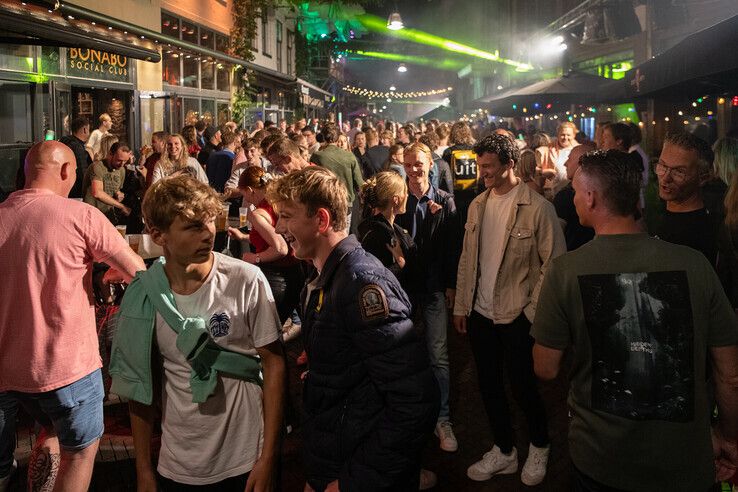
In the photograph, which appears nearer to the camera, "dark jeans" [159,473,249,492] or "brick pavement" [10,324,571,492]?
"dark jeans" [159,473,249,492]

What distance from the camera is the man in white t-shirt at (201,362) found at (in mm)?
2443

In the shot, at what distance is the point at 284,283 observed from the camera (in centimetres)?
545

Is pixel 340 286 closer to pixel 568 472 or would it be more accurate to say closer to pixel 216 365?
pixel 216 365

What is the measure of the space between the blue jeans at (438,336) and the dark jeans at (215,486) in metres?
2.33

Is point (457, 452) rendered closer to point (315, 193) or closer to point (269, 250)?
point (269, 250)

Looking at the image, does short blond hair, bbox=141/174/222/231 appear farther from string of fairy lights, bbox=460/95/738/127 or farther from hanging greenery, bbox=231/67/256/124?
hanging greenery, bbox=231/67/256/124

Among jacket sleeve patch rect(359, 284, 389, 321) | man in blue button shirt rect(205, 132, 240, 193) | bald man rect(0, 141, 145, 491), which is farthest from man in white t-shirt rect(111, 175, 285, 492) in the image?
man in blue button shirt rect(205, 132, 240, 193)

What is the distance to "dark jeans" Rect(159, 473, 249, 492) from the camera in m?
2.56

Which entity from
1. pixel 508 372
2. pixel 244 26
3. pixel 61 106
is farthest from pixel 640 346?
pixel 244 26

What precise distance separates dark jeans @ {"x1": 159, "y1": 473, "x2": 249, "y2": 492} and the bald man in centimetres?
97

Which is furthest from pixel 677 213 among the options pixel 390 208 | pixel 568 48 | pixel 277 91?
pixel 277 91

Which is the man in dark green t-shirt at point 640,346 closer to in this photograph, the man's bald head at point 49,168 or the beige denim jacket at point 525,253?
the beige denim jacket at point 525,253

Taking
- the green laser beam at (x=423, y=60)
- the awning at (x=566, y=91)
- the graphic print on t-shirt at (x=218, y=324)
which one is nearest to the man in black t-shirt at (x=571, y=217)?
the graphic print on t-shirt at (x=218, y=324)

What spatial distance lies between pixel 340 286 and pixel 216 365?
636 mm
